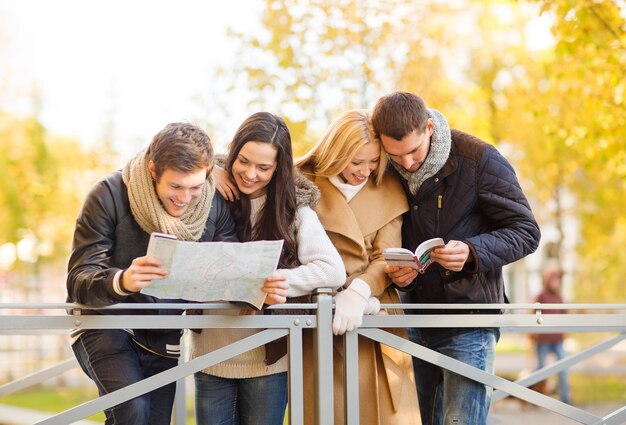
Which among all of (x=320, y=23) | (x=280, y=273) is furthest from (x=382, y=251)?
(x=320, y=23)

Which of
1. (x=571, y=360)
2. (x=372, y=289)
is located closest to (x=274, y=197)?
(x=372, y=289)

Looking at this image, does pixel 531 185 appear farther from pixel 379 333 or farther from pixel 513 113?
pixel 379 333

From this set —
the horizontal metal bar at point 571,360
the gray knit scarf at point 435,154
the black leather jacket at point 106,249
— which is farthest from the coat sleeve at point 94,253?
the horizontal metal bar at point 571,360

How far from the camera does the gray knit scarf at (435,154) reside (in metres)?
4.20

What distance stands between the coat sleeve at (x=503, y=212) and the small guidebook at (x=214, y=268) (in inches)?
38.7

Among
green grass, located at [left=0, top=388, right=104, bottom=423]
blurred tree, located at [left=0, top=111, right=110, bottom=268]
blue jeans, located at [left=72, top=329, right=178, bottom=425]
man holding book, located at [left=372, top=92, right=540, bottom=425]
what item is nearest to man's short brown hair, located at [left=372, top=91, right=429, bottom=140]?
man holding book, located at [left=372, top=92, right=540, bottom=425]

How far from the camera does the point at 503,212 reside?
4211 mm

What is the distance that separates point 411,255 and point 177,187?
3.04 ft

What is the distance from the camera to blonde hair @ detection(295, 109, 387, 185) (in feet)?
13.6

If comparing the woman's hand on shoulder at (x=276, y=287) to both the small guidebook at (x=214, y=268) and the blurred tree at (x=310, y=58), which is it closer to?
the small guidebook at (x=214, y=268)

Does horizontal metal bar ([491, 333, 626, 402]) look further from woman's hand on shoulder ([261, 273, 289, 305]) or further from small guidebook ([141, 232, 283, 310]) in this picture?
small guidebook ([141, 232, 283, 310])

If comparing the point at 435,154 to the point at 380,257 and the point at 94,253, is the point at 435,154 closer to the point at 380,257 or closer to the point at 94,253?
the point at 380,257

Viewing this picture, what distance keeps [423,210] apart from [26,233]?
13.7 meters

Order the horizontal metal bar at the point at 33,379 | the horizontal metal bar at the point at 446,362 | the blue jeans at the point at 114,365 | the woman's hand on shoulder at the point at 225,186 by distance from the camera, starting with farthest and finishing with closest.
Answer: the horizontal metal bar at the point at 33,379 → the woman's hand on shoulder at the point at 225,186 → the horizontal metal bar at the point at 446,362 → the blue jeans at the point at 114,365
